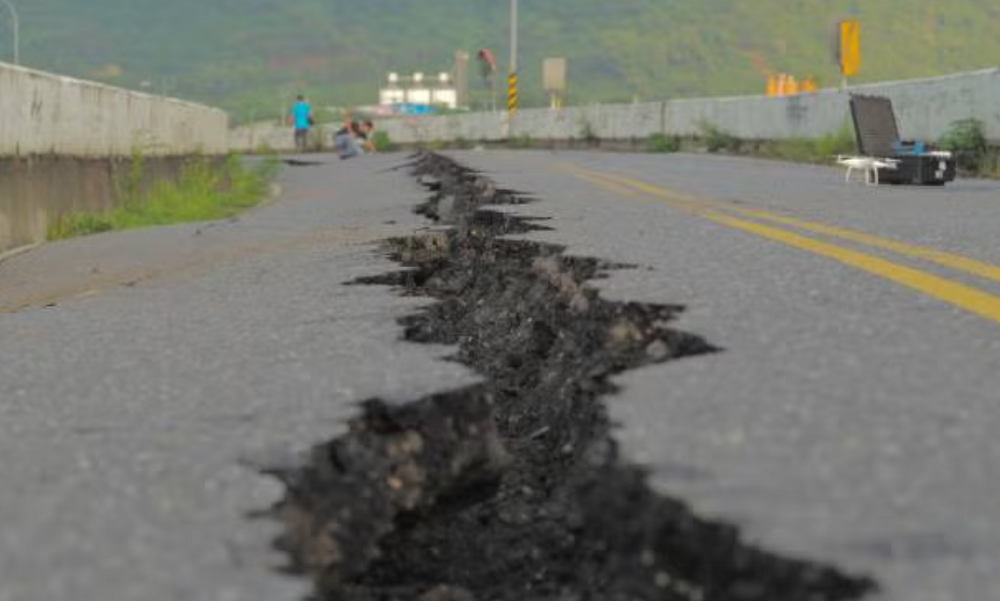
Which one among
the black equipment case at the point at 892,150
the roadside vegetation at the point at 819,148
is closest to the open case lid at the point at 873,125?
the black equipment case at the point at 892,150

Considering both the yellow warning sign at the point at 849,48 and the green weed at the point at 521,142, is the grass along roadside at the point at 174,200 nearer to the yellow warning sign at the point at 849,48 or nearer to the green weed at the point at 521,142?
the yellow warning sign at the point at 849,48

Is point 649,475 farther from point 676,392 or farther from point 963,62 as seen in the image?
point 963,62

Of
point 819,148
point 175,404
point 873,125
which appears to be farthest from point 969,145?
point 175,404

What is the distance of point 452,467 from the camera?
7.84 feet

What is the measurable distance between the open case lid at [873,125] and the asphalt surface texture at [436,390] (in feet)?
21.0

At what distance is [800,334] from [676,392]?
→ 0.81m

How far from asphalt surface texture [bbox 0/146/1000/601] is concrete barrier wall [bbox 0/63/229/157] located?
7.36 feet

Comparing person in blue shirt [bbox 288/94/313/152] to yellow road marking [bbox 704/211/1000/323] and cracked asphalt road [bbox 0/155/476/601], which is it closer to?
cracked asphalt road [bbox 0/155/476/601]

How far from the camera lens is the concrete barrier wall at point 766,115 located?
1450cm

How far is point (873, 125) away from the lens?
1241 cm

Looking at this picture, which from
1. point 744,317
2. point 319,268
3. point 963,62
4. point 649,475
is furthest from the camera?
point 963,62

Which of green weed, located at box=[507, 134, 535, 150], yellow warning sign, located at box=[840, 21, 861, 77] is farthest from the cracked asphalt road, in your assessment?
green weed, located at box=[507, 134, 535, 150]

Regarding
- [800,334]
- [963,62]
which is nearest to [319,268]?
[800,334]

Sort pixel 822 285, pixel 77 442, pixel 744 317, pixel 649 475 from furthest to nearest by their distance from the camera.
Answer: pixel 822 285, pixel 744 317, pixel 77 442, pixel 649 475
